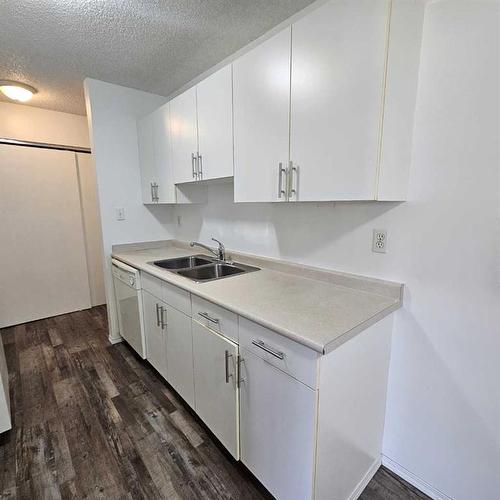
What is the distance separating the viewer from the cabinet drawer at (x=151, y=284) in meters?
1.85

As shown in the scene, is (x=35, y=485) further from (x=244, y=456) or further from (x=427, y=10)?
(x=427, y=10)

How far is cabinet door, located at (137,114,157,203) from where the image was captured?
8.07 feet

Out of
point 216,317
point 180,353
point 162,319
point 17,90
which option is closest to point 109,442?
point 180,353

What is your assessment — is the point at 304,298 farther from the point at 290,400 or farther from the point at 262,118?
the point at 262,118

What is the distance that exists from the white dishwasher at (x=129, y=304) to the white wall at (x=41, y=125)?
1.95 m

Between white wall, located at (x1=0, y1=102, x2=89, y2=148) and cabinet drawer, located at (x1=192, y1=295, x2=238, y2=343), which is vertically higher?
white wall, located at (x1=0, y1=102, x2=89, y2=148)

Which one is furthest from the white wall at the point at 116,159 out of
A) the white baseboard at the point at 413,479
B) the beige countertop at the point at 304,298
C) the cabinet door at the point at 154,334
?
the white baseboard at the point at 413,479

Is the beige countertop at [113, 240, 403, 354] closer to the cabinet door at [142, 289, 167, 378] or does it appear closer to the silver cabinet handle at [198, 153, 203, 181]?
the cabinet door at [142, 289, 167, 378]

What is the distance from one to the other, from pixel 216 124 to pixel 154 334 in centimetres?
152

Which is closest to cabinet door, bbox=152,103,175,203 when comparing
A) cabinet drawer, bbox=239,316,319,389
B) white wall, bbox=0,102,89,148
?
cabinet drawer, bbox=239,316,319,389

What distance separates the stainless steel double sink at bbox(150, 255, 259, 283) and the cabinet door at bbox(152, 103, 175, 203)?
1.74ft

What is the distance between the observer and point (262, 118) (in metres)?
1.39

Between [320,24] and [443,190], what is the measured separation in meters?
0.84

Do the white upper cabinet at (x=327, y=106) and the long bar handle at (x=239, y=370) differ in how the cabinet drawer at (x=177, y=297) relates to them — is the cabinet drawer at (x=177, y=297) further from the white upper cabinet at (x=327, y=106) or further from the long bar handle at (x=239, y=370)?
the white upper cabinet at (x=327, y=106)
